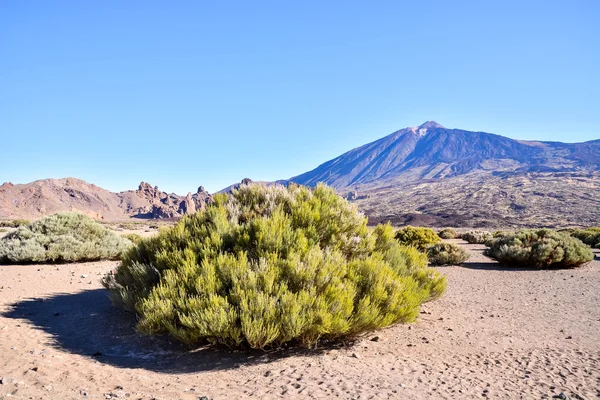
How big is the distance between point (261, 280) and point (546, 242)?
1143 centimetres

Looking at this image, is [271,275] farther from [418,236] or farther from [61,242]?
[418,236]

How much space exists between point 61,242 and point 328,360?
1062cm

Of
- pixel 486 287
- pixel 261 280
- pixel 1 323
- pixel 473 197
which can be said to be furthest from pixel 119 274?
pixel 473 197

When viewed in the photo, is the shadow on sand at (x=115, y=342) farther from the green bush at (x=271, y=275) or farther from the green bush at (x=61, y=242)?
the green bush at (x=61, y=242)

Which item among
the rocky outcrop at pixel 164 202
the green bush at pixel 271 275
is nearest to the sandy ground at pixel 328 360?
the green bush at pixel 271 275

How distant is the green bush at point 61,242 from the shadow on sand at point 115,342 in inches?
195

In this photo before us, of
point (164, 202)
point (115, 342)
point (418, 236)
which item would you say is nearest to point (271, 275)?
point (115, 342)

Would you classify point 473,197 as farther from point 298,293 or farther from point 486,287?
point 298,293

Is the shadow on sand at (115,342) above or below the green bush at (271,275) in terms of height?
below

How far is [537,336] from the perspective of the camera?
17.1 feet

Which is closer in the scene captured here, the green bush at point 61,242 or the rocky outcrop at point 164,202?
the green bush at point 61,242

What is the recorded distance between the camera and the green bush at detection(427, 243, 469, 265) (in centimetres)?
1288

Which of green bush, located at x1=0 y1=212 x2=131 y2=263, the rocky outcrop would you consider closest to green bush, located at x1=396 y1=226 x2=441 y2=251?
green bush, located at x1=0 y1=212 x2=131 y2=263

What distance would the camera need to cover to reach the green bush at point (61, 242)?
11109mm
